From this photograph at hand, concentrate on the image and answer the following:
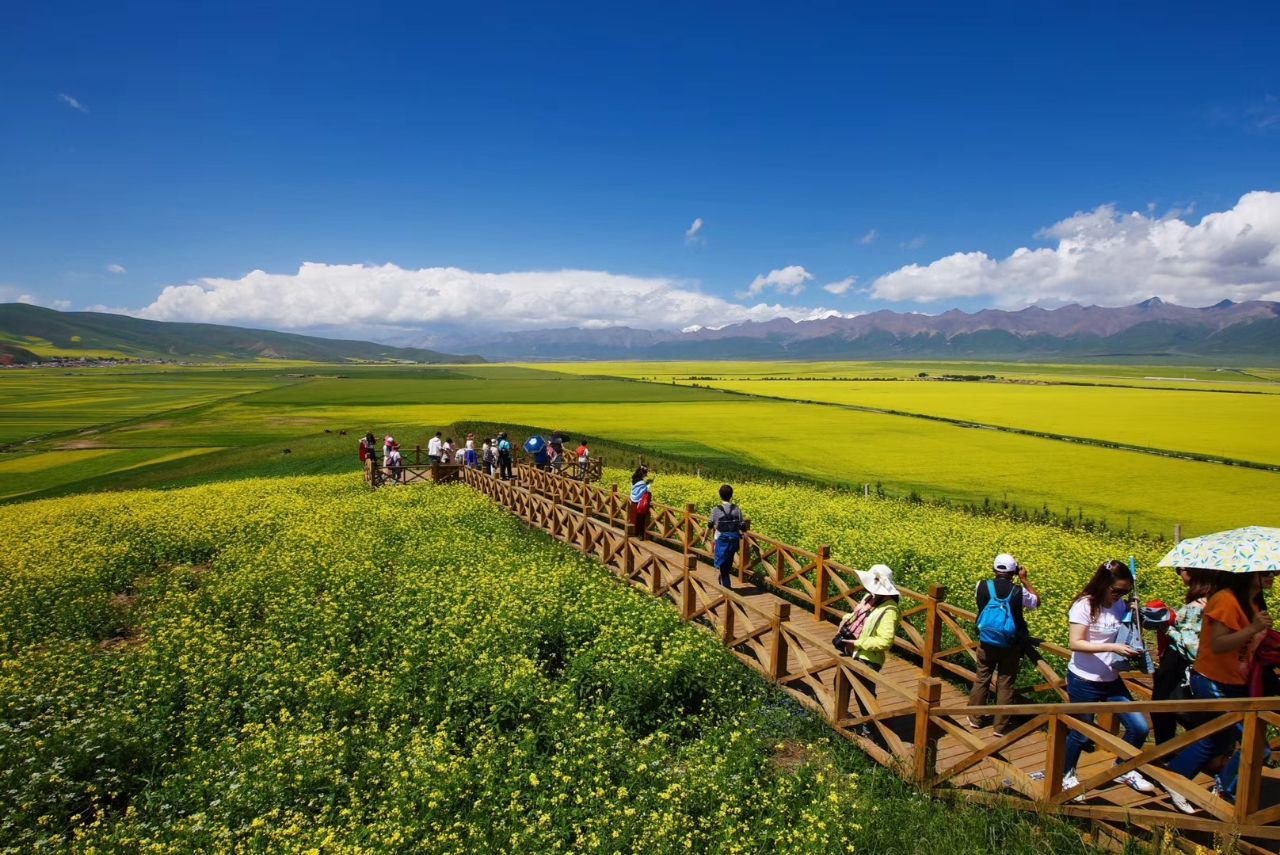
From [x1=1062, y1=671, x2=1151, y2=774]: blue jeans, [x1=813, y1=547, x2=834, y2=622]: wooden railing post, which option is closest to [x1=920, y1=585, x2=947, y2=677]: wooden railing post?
[x1=813, y1=547, x2=834, y2=622]: wooden railing post

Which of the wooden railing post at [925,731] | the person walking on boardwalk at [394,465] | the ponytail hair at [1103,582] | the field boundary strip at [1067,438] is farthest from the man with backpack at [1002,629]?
the field boundary strip at [1067,438]

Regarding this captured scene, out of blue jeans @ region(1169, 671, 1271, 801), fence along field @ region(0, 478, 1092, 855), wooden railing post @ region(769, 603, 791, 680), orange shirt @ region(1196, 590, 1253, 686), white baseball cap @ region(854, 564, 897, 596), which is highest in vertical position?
orange shirt @ region(1196, 590, 1253, 686)

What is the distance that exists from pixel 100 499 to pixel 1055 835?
108ft

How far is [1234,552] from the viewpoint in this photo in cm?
570

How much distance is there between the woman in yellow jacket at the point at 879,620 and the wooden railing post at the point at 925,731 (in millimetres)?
1177

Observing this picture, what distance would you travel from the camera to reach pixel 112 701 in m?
9.35

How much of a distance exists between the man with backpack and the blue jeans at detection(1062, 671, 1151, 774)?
757 millimetres

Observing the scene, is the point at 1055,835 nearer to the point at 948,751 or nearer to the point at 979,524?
the point at 948,751

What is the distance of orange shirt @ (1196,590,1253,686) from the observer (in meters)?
5.53

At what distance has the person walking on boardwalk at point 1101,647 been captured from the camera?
654cm

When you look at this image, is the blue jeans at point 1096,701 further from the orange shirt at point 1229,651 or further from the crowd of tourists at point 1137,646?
the orange shirt at point 1229,651

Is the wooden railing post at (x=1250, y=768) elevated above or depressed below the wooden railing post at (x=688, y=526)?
above

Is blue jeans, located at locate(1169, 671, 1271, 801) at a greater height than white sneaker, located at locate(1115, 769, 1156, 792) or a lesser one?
greater

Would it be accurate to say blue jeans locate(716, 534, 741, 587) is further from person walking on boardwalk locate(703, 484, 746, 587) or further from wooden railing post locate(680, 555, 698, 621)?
wooden railing post locate(680, 555, 698, 621)
